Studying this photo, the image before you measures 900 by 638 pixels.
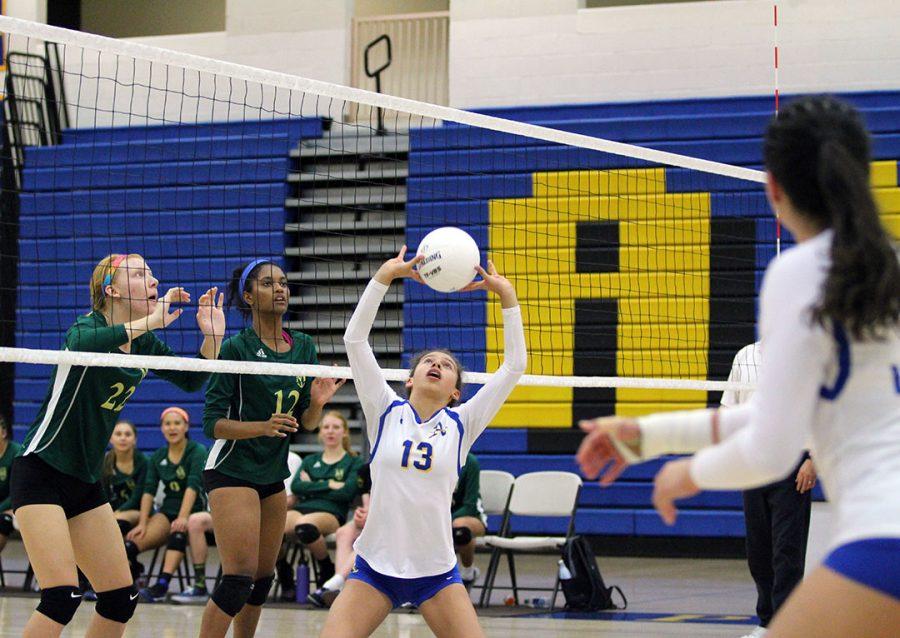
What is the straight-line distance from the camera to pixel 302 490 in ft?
30.0

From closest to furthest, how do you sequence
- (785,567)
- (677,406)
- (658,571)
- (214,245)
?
(785,567) < (658,571) < (677,406) < (214,245)

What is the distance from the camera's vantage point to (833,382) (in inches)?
89.4

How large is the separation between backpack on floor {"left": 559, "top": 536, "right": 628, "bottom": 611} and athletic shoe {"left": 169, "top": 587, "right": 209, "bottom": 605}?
2618mm

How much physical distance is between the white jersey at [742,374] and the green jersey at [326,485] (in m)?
3.46

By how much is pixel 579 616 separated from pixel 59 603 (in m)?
4.27

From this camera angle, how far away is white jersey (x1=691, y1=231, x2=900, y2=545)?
87.5 inches

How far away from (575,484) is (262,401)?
4269 mm

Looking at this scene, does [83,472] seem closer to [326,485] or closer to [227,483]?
[227,483]

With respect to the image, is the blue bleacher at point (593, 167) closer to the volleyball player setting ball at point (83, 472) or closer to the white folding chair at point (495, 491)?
the white folding chair at point (495, 491)

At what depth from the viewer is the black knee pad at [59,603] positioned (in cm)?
423

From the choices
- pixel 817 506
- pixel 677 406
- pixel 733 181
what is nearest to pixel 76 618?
pixel 817 506

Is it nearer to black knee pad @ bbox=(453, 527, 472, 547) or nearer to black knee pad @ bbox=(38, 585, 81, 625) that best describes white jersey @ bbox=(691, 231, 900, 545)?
black knee pad @ bbox=(38, 585, 81, 625)

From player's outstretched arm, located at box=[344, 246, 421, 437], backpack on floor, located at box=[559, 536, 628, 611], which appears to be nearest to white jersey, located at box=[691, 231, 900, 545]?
player's outstretched arm, located at box=[344, 246, 421, 437]

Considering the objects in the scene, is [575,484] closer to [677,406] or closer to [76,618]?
[677,406]
